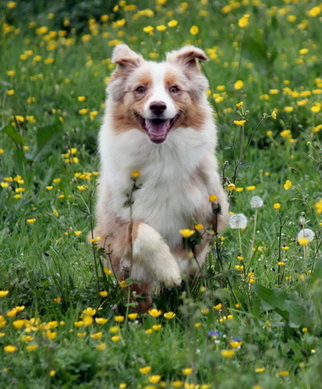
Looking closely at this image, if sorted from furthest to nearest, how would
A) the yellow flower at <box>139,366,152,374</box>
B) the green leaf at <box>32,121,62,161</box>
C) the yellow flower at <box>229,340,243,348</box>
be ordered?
the green leaf at <box>32,121,62,161</box>, the yellow flower at <box>229,340,243,348</box>, the yellow flower at <box>139,366,152,374</box>

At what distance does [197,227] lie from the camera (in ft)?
13.3

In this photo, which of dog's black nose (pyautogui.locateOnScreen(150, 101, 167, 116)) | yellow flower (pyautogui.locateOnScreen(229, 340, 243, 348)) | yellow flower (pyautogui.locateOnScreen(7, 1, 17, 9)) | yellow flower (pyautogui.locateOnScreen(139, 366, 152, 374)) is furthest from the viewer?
yellow flower (pyautogui.locateOnScreen(7, 1, 17, 9))

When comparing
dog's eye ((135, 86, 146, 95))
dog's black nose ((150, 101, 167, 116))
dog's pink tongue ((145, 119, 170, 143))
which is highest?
dog's eye ((135, 86, 146, 95))

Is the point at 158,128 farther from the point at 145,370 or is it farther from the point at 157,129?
the point at 145,370

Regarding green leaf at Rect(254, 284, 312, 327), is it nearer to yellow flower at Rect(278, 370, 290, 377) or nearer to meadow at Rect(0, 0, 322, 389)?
meadow at Rect(0, 0, 322, 389)

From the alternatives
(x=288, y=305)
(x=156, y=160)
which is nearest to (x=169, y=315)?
(x=288, y=305)

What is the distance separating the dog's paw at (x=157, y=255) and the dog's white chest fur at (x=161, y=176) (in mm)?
174

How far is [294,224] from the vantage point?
5590 millimetres

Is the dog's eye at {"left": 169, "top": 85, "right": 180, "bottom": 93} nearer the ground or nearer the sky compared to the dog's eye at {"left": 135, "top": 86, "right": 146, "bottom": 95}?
nearer the sky

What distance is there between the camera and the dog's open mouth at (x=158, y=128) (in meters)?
4.64

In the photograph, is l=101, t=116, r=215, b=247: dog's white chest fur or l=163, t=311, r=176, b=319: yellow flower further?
l=101, t=116, r=215, b=247: dog's white chest fur

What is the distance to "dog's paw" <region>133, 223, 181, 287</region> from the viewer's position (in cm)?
440

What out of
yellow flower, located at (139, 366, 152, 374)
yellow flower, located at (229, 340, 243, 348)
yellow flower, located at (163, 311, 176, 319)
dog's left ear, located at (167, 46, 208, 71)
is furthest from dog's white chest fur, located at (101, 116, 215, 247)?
yellow flower, located at (139, 366, 152, 374)

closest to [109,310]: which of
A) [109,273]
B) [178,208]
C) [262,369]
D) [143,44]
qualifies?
[109,273]
